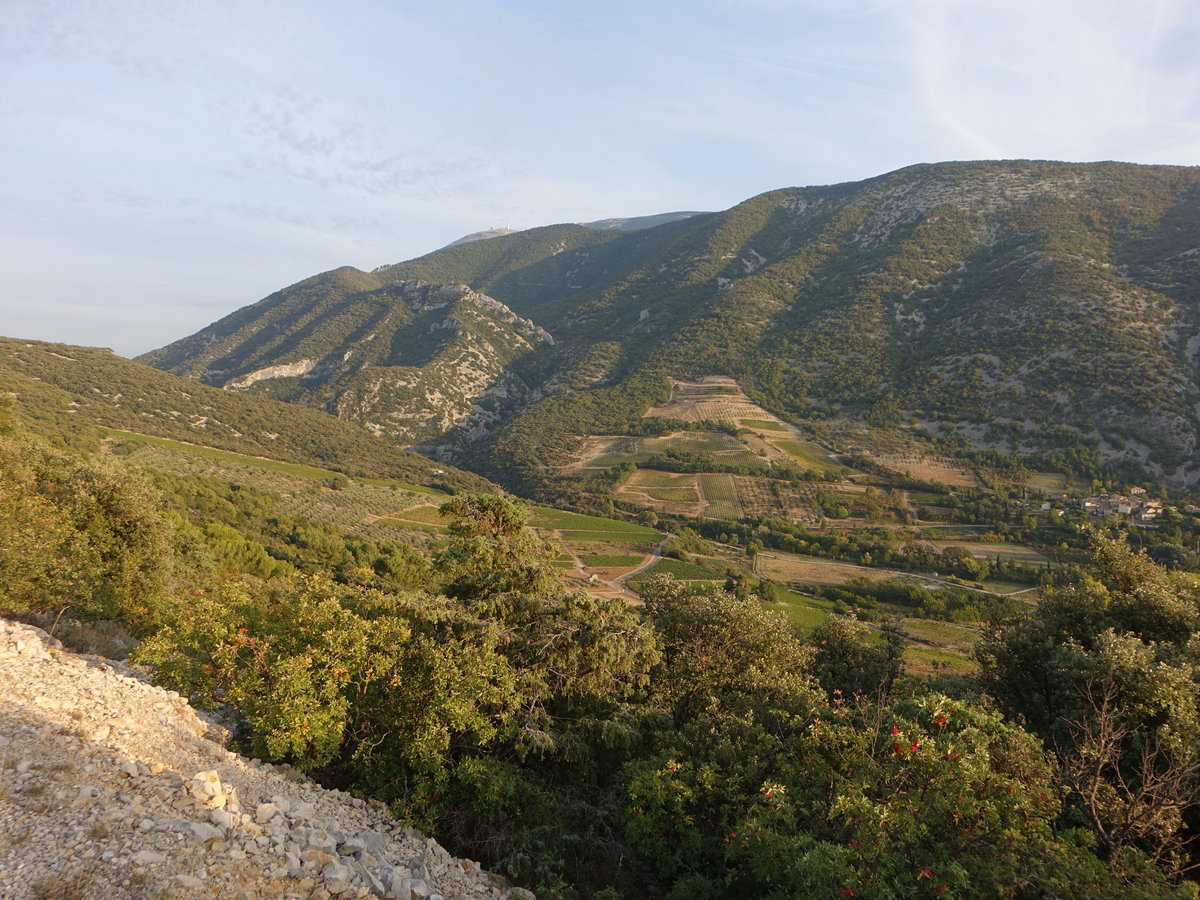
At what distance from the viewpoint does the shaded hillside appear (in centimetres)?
7016

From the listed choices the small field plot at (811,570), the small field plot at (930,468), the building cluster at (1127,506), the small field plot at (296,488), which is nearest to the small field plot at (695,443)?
the small field plot at (930,468)

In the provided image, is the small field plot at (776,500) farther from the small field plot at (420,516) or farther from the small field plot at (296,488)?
the small field plot at (296,488)

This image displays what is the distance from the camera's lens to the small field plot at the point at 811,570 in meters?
71.3

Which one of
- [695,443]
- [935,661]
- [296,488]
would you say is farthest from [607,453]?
[935,661]

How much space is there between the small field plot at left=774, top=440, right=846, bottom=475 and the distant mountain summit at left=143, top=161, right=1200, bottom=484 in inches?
325

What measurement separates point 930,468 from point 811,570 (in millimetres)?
39656

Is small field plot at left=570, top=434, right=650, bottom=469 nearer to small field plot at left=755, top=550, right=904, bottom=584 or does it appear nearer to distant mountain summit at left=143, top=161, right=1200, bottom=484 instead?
distant mountain summit at left=143, top=161, right=1200, bottom=484

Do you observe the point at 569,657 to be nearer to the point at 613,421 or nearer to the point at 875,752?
the point at 875,752

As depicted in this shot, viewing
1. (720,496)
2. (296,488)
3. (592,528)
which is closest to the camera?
(296,488)

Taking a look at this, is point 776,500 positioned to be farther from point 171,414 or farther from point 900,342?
point 171,414

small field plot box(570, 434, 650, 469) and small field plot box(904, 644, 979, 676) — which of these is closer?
small field plot box(904, 644, 979, 676)

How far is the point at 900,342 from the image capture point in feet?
427

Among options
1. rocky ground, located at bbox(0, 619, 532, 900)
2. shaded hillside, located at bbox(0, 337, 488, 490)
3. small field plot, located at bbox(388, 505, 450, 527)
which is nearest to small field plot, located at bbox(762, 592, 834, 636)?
small field plot, located at bbox(388, 505, 450, 527)

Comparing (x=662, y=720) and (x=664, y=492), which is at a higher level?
(x=662, y=720)
